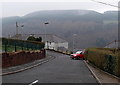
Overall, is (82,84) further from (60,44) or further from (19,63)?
(60,44)

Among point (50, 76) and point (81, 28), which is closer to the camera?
point (50, 76)

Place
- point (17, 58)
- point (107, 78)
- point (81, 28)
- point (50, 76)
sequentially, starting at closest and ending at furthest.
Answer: point (107, 78)
point (50, 76)
point (17, 58)
point (81, 28)

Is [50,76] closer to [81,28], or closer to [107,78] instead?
[107,78]

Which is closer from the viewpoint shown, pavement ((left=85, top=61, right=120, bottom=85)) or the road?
pavement ((left=85, top=61, right=120, bottom=85))

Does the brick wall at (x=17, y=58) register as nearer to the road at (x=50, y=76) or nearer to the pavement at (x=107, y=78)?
the road at (x=50, y=76)

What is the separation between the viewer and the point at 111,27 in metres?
132

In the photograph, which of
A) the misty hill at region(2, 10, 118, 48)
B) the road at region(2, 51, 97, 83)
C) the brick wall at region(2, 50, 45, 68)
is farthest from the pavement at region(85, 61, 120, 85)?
the misty hill at region(2, 10, 118, 48)

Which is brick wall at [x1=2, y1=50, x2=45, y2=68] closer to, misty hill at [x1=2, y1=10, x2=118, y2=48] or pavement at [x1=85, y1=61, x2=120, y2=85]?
pavement at [x1=85, y1=61, x2=120, y2=85]

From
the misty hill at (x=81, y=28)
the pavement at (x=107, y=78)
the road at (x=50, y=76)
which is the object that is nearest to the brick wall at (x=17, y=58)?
the road at (x=50, y=76)

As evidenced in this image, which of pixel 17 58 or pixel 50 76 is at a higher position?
pixel 17 58

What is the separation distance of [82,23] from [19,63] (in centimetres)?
12865

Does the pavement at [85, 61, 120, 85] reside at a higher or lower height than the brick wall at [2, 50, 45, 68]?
lower

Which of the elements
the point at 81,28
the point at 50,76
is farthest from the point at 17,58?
the point at 81,28

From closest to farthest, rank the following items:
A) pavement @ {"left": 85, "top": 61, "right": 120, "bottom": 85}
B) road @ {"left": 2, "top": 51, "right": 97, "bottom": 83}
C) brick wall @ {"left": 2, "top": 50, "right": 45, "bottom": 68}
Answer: pavement @ {"left": 85, "top": 61, "right": 120, "bottom": 85}
road @ {"left": 2, "top": 51, "right": 97, "bottom": 83}
brick wall @ {"left": 2, "top": 50, "right": 45, "bottom": 68}
